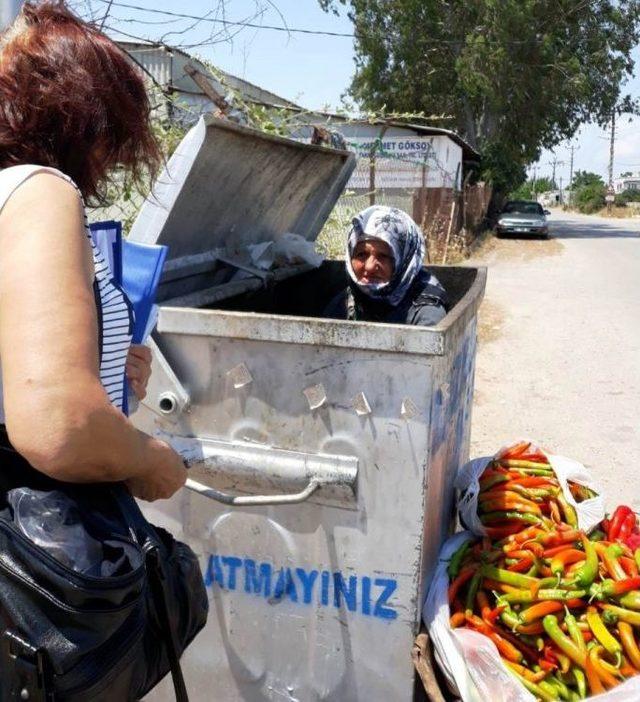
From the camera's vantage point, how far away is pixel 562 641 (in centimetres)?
212

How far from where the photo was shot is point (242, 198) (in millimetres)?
3252

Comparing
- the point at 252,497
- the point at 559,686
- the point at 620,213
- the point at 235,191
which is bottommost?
the point at 559,686

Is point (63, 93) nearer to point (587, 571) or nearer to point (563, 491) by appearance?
point (587, 571)

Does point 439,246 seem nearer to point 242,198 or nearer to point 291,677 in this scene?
point 242,198

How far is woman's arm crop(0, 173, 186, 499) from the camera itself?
3.44ft

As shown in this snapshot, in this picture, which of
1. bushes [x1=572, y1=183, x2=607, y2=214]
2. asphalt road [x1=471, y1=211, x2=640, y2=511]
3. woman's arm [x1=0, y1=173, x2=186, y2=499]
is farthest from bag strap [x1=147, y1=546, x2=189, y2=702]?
bushes [x1=572, y1=183, x2=607, y2=214]

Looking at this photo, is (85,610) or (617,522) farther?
(617,522)

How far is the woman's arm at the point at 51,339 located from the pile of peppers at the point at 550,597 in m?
1.43

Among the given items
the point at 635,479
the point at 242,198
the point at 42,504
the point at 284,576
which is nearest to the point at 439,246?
the point at 635,479

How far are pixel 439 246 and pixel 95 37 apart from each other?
15.6m

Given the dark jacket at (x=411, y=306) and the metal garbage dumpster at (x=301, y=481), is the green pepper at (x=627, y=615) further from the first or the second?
the dark jacket at (x=411, y=306)

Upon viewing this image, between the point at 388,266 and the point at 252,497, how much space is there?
155 cm

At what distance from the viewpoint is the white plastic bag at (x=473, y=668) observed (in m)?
2.02

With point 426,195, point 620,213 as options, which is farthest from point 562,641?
point 620,213
